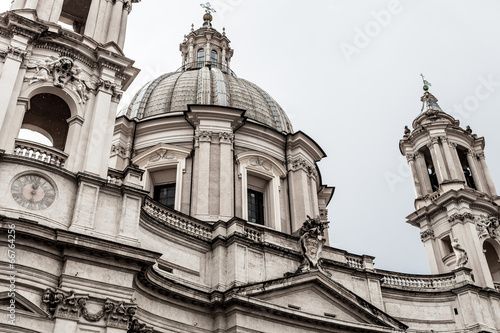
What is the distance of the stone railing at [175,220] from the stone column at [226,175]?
3126mm

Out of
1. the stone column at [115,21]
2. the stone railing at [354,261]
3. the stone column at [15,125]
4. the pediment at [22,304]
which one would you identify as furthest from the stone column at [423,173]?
the pediment at [22,304]

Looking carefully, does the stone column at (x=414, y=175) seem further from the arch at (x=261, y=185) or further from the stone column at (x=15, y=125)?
the stone column at (x=15, y=125)

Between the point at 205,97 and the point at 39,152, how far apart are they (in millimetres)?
13140

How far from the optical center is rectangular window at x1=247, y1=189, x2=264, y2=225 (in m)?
26.0

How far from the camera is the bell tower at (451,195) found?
2681 cm

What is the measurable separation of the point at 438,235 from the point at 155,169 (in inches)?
561

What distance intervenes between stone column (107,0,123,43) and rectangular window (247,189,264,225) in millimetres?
9895

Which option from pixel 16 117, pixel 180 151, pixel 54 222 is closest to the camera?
pixel 54 222

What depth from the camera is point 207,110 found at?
2636 centimetres

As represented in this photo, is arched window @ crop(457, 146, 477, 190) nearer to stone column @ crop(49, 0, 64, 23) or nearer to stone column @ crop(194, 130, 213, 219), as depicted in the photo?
stone column @ crop(194, 130, 213, 219)

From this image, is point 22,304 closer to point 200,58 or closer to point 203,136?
point 203,136

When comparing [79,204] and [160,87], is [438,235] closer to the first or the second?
[160,87]

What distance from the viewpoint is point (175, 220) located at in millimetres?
19406

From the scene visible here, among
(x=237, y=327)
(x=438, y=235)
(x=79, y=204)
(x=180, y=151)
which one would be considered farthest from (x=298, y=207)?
(x=79, y=204)
